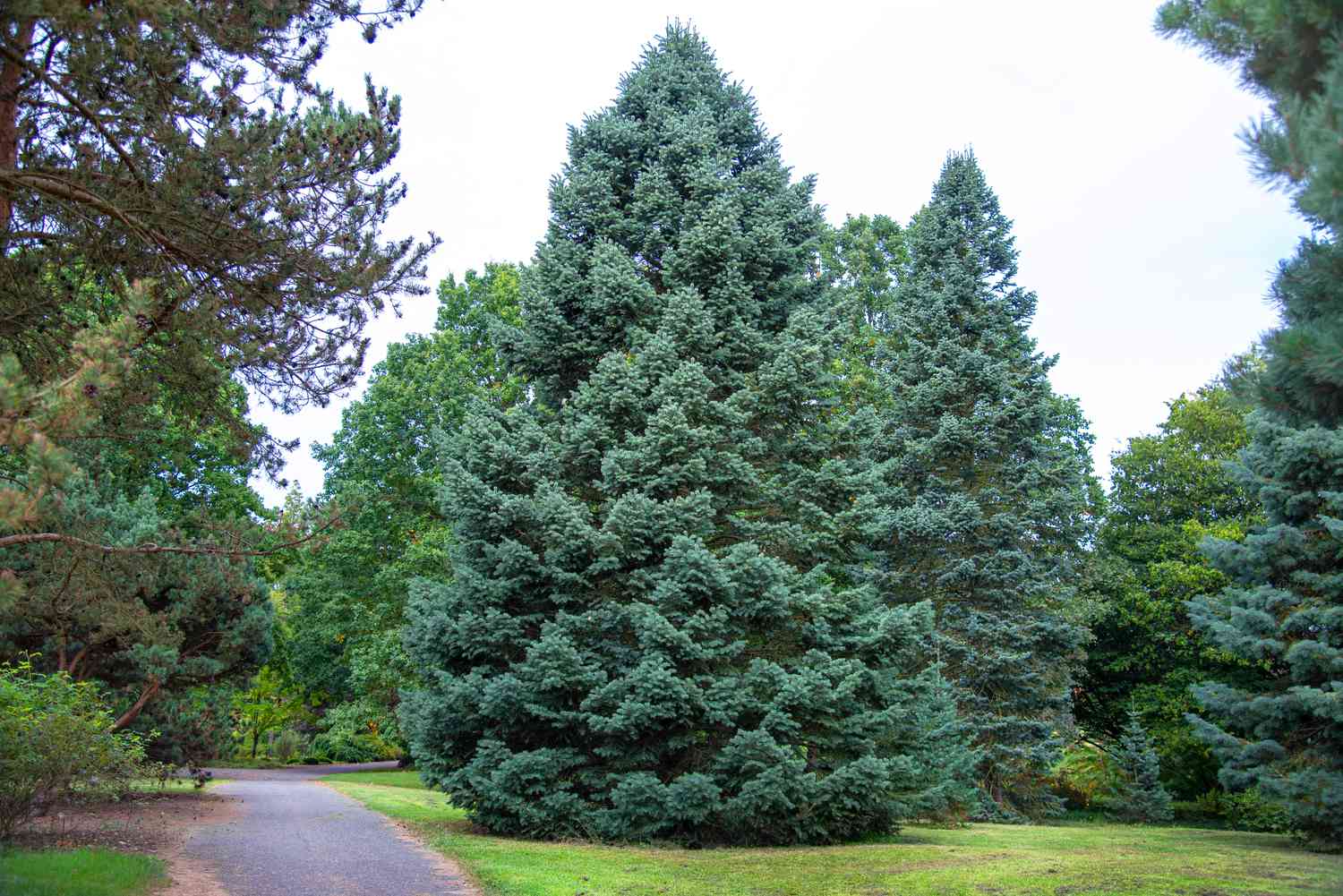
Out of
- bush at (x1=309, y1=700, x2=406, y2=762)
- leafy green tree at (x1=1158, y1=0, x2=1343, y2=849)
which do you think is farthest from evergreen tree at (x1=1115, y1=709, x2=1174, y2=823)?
bush at (x1=309, y1=700, x2=406, y2=762)

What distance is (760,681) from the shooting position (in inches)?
459

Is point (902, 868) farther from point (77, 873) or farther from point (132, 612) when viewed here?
point (132, 612)

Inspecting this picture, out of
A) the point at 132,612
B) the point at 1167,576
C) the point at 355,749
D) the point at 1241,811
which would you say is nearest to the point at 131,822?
the point at 132,612

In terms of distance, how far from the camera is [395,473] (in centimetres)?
2811

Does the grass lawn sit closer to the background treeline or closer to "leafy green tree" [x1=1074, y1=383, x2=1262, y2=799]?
the background treeline

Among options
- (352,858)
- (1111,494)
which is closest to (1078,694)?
(1111,494)

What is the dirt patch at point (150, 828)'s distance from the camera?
919cm

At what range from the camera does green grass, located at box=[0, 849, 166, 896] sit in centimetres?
752

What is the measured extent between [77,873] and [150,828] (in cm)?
538

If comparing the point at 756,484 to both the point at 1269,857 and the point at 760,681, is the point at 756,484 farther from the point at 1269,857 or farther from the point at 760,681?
the point at 1269,857

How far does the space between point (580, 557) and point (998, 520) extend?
39.0 ft

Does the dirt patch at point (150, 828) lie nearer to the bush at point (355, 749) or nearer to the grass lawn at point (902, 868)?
the grass lawn at point (902, 868)

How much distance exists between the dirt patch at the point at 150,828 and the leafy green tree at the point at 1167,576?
19.8 metres

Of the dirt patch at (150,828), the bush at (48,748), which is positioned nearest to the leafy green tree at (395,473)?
the dirt patch at (150,828)
